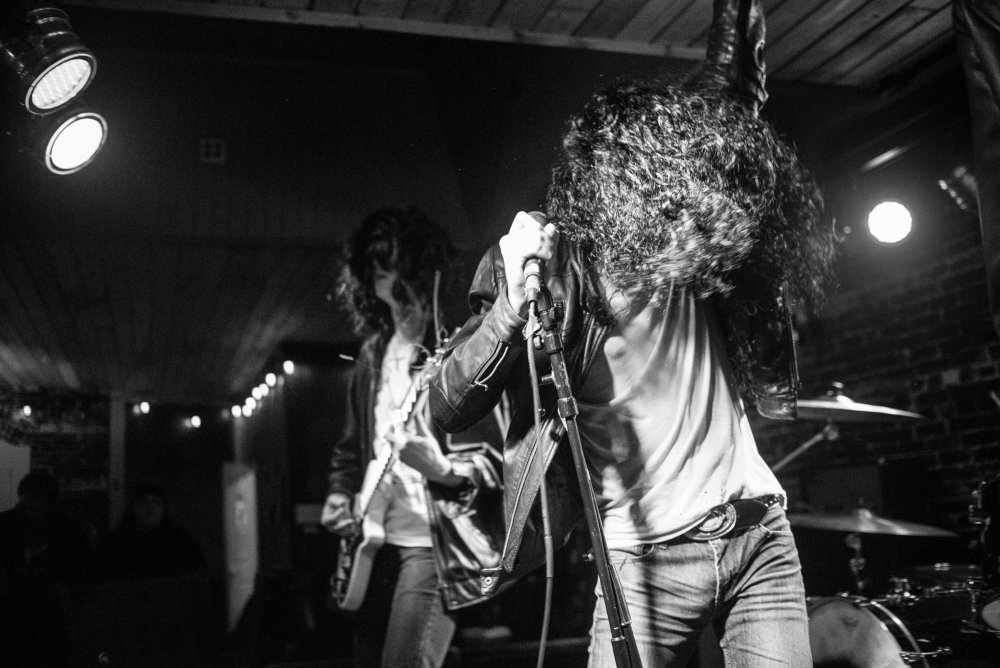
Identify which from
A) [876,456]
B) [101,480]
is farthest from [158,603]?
[876,456]

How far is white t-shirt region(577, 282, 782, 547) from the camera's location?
1729 mm

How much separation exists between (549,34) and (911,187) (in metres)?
2.54

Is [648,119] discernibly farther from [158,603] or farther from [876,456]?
[876,456]

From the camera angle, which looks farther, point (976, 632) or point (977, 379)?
point (977, 379)

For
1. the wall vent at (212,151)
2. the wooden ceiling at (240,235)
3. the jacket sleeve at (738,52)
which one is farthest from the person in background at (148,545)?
the jacket sleeve at (738,52)

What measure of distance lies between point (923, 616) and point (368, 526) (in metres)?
2.16

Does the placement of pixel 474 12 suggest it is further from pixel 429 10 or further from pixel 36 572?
pixel 36 572

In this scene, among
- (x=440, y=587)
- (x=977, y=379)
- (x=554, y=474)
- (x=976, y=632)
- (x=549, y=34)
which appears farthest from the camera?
(x=977, y=379)

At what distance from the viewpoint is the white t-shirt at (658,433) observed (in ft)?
5.67

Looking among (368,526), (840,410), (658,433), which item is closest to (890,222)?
(840,410)

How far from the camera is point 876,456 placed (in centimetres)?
A: 542

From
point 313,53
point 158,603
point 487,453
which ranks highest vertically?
point 313,53

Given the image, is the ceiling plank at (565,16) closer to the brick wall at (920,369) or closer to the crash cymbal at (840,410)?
the crash cymbal at (840,410)

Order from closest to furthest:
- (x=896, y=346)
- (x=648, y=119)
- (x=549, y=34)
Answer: (x=648, y=119) → (x=549, y=34) → (x=896, y=346)
